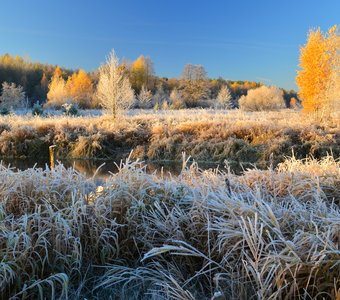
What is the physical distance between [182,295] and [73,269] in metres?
0.76

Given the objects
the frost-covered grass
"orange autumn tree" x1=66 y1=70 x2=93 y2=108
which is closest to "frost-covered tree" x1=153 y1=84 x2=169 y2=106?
"orange autumn tree" x1=66 y1=70 x2=93 y2=108

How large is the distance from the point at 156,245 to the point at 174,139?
43.6 ft

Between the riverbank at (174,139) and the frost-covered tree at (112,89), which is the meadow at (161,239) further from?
the frost-covered tree at (112,89)

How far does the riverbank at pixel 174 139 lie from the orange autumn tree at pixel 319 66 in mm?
3453

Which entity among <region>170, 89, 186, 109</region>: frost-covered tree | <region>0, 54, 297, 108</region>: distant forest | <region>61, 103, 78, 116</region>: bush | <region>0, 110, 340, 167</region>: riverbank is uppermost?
<region>0, 54, 297, 108</region>: distant forest

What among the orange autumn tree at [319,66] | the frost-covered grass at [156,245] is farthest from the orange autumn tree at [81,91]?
the frost-covered grass at [156,245]

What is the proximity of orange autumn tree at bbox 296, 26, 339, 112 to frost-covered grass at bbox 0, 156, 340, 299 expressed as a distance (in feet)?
63.7

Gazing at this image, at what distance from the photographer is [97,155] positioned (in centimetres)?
1579

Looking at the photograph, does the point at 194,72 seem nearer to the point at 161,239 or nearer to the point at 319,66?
the point at 319,66

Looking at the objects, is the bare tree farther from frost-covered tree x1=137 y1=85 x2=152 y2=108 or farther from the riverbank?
the riverbank

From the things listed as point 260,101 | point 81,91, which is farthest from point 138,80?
point 260,101

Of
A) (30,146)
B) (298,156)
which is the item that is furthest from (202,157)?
(30,146)

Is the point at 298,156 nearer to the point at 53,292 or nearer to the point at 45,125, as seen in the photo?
the point at 45,125

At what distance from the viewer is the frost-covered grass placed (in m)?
1.97
